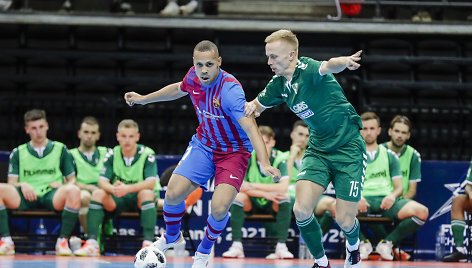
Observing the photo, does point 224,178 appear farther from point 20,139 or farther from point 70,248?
point 20,139

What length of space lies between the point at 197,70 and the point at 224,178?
0.93 m

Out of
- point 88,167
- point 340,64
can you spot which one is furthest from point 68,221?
point 340,64

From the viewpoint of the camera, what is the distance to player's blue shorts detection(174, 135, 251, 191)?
21.0 feet

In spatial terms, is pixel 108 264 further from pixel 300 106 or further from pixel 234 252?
pixel 300 106

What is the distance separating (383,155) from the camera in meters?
9.50

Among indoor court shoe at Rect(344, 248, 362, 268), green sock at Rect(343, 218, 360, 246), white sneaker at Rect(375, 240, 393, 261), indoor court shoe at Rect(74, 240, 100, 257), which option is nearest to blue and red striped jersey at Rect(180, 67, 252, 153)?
green sock at Rect(343, 218, 360, 246)

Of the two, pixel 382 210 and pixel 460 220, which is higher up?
pixel 382 210

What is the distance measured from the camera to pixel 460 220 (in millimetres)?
9164

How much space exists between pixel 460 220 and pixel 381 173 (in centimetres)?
110

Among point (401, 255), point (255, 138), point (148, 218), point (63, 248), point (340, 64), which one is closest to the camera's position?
point (340, 64)

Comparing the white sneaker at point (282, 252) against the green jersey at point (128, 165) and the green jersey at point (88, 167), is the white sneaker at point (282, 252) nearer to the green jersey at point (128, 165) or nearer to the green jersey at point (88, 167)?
the green jersey at point (128, 165)

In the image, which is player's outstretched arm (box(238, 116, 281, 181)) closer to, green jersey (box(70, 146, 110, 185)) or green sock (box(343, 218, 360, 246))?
green sock (box(343, 218, 360, 246))

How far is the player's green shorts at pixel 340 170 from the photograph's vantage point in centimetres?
615

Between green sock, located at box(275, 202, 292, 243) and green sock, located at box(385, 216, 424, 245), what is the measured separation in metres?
1.23
